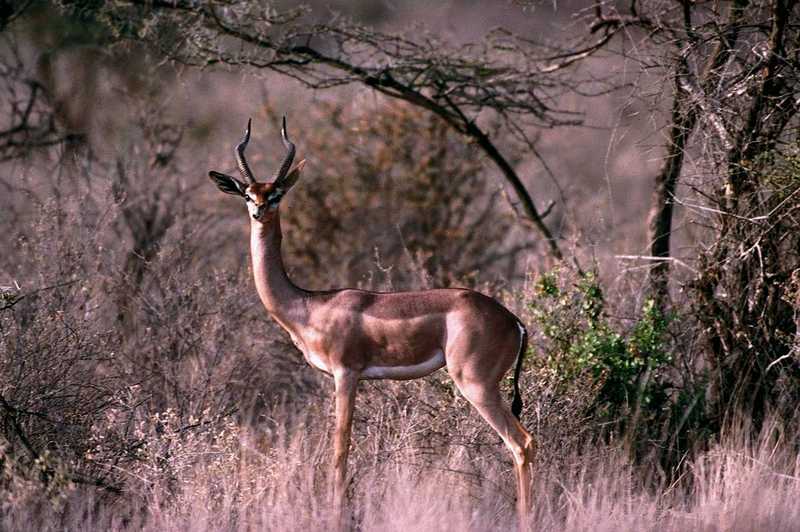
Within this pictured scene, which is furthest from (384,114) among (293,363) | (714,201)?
(714,201)

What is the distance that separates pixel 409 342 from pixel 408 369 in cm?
16

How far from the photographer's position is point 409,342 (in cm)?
695

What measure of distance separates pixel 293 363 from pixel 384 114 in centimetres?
522

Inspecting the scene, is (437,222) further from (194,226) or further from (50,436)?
(50,436)

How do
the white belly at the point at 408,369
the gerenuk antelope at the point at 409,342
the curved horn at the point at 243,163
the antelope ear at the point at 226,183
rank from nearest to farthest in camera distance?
the gerenuk antelope at the point at 409,342, the white belly at the point at 408,369, the curved horn at the point at 243,163, the antelope ear at the point at 226,183

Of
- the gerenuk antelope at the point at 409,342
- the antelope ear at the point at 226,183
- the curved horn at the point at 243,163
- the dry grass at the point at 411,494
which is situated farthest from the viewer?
the antelope ear at the point at 226,183

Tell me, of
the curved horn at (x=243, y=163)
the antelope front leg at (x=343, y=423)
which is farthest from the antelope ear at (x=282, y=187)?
the antelope front leg at (x=343, y=423)

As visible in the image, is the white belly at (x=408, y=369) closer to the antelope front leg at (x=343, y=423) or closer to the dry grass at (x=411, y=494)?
the antelope front leg at (x=343, y=423)

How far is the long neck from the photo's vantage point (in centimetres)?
723

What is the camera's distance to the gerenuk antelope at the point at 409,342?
6.88 metres

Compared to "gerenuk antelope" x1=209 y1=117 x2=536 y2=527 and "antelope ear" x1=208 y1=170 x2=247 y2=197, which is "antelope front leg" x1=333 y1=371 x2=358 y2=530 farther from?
"antelope ear" x1=208 y1=170 x2=247 y2=197

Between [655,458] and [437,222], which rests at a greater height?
[437,222]

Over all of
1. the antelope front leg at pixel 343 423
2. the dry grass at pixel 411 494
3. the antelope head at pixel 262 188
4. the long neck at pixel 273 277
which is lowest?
the dry grass at pixel 411 494

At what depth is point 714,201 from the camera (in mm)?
8258
